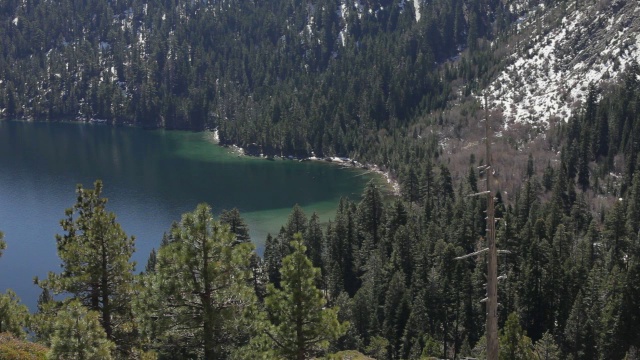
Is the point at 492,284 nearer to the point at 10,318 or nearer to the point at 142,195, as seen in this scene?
the point at 10,318

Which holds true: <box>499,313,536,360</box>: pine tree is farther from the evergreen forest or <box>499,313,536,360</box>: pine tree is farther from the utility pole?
the utility pole

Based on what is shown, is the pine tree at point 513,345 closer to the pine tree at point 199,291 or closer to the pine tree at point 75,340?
the pine tree at point 199,291

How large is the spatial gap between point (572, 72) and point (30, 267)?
500ft

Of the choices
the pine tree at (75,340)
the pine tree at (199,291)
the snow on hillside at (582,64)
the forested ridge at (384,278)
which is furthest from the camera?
the snow on hillside at (582,64)

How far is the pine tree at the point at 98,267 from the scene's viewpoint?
1273 inches

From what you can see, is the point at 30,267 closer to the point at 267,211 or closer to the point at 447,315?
the point at 267,211

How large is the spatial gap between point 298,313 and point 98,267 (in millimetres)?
10850

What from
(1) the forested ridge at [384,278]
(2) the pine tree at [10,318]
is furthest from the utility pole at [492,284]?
(2) the pine tree at [10,318]

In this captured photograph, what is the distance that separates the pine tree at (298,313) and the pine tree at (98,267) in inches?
341

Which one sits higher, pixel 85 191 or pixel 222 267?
pixel 85 191

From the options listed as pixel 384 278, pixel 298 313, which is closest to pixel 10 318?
pixel 298 313

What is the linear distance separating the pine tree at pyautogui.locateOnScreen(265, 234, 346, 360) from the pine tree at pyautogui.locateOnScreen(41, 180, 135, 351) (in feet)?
28.4

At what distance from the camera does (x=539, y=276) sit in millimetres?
83000

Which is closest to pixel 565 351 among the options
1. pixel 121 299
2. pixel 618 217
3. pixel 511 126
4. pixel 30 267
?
pixel 618 217
